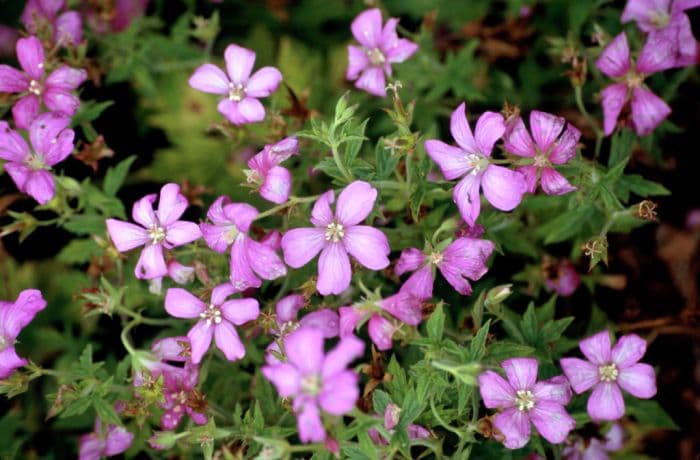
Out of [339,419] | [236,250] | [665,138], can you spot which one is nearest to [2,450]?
[236,250]

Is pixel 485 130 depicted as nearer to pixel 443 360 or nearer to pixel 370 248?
pixel 370 248

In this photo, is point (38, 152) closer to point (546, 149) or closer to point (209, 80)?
point (209, 80)

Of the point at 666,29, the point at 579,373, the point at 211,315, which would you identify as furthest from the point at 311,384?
the point at 666,29

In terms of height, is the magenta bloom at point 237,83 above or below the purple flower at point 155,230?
above

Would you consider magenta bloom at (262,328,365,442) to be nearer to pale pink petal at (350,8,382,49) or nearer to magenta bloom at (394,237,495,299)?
magenta bloom at (394,237,495,299)

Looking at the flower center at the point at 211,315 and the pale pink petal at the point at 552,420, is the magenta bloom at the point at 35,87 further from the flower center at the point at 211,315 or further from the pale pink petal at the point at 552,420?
the pale pink petal at the point at 552,420

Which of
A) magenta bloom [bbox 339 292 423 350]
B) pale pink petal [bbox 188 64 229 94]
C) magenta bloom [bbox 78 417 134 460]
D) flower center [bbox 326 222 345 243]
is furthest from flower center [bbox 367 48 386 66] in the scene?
magenta bloom [bbox 78 417 134 460]

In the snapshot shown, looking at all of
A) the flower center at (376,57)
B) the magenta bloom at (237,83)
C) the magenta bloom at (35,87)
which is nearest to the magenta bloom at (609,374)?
the flower center at (376,57)
